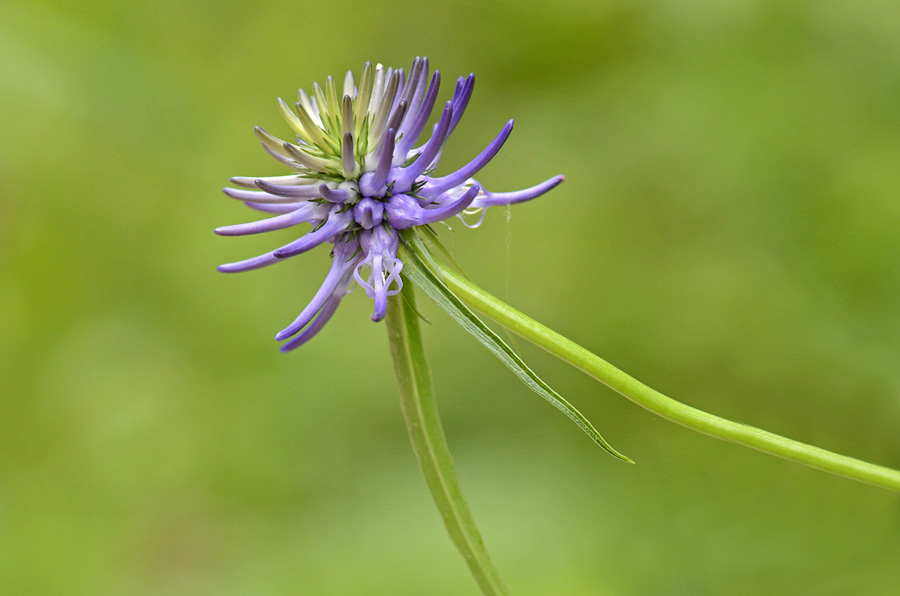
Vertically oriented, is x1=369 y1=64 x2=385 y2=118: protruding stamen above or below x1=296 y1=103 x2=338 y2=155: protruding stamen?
above

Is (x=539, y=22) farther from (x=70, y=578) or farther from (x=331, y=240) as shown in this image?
(x=70, y=578)

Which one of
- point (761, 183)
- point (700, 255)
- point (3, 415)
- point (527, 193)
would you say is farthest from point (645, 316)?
point (3, 415)

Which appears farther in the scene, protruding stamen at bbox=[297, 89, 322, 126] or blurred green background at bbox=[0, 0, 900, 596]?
blurred green background at bbox=[0, 0, 900, 596]

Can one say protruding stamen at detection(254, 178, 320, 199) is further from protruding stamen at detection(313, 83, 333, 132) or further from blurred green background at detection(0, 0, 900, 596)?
blurred green background at detection(0, 0, 900, 596)

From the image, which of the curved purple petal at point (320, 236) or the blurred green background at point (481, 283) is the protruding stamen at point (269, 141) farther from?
the blurred green background at point (481, 283)

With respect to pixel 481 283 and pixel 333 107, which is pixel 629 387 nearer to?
pixel 333 107

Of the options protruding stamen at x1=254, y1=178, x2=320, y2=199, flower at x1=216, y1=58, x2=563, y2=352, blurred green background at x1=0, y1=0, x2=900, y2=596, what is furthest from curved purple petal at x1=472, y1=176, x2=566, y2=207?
blurred green background at x1=0, y1=0, x2=900, y2=596
